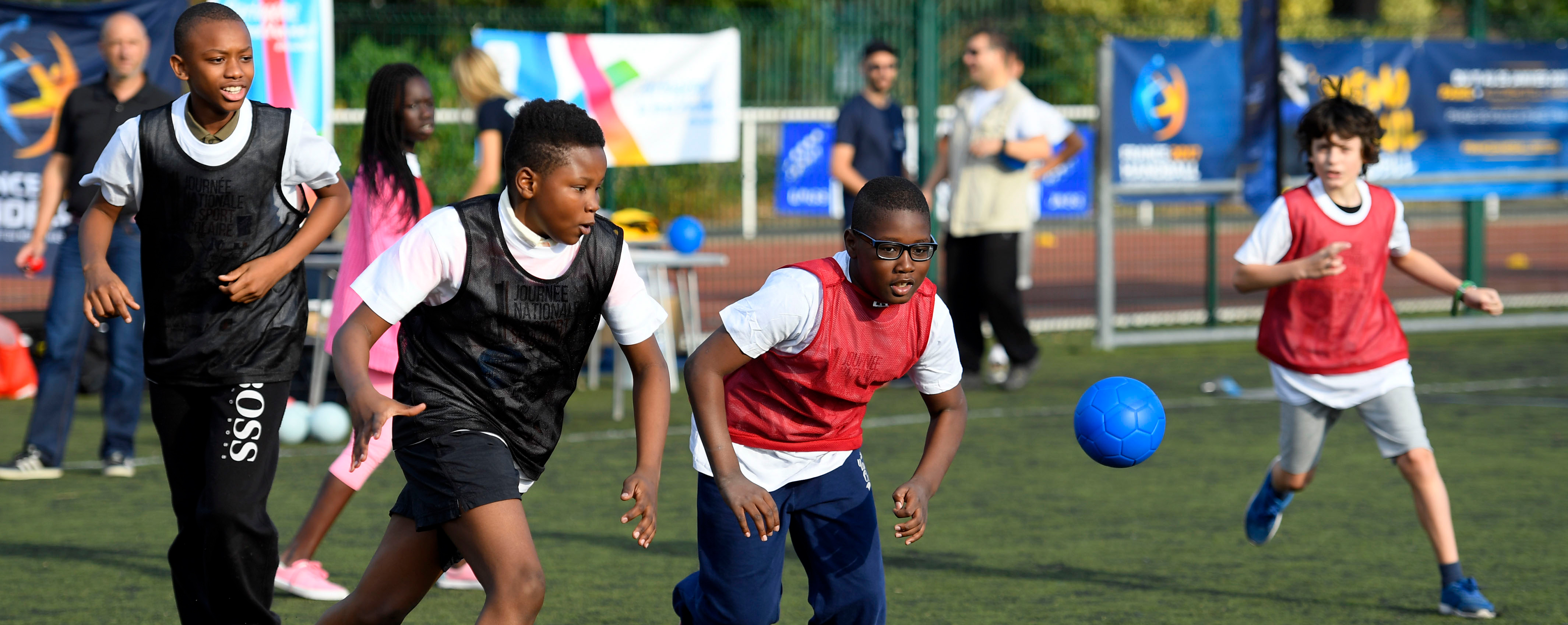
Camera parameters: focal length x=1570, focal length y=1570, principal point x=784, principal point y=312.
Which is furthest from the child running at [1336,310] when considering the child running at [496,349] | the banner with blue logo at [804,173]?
the banner with blue logo at [804,173]

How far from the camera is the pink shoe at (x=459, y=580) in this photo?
5609 millimetres

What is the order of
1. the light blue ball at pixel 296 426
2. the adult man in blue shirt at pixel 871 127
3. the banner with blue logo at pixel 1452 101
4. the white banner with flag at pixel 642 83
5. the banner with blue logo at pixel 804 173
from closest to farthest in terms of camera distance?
the light blue ball at pixel 296 426 < the adult man in blue shirt at pixel 871 127 < the white banner with flag at pixel 642 83 < the banner with blue logo at pixel 1452 101 < the banner with blue logo at pixel 804 173

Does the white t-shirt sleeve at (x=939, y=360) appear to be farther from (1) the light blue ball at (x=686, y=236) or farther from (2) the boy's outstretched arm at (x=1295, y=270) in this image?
(1) the light blue ball at (x=686, y=236)

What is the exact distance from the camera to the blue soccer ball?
4578mm

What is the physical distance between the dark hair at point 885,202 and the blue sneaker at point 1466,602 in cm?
247

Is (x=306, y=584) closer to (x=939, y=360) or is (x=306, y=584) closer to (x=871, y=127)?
(x=939, y=360)

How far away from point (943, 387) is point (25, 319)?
27.5ft

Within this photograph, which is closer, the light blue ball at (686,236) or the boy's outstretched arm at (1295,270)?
the boy's outstretched arm at (1295,270)

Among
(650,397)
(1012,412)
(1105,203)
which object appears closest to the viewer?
(650,397)

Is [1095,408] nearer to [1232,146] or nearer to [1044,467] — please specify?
[1044,467]

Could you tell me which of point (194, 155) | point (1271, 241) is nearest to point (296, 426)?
point (194, 155)

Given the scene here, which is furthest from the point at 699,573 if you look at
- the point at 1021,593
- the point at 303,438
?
the point at 303,438

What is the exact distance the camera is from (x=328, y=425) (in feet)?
27.9

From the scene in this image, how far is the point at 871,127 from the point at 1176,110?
3.51 m
